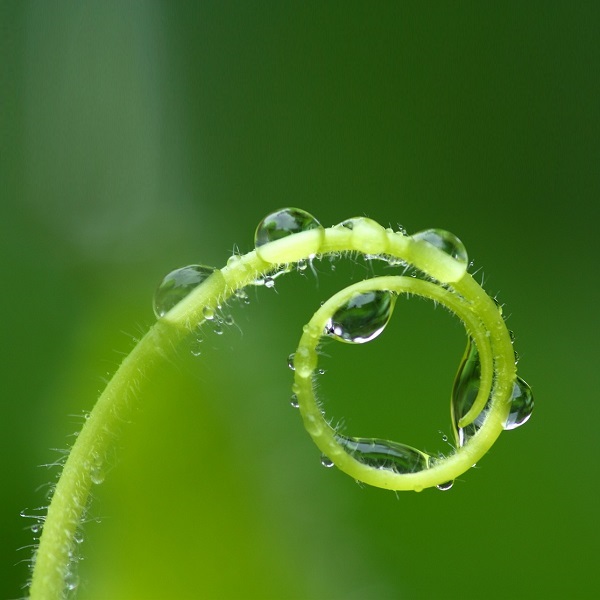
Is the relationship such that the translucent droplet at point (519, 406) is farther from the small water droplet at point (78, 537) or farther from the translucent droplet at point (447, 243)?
the small water droplet at point (78, 537)

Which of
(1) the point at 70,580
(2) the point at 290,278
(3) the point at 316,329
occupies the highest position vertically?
(2) the point at 290,278

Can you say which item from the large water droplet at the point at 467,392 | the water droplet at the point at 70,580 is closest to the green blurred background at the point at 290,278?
the water droplet at the point at 70,580

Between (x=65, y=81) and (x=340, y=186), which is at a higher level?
(x=65, y=81)

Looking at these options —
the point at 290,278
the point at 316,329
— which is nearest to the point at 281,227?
the point at 316,329

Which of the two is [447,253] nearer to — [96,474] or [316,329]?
[316,329]

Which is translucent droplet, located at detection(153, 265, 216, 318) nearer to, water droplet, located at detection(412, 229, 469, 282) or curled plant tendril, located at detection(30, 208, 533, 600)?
curled plant tendril, located at detection(30, 208, 533, 600)

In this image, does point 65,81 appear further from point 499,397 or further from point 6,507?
point 499,397

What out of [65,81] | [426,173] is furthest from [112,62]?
[426,173]

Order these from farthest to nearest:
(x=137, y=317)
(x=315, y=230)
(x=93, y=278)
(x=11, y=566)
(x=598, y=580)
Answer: (x=93, y=278), (x=137, y=317), (x=598, y=580), (x=11, y=566), (x=315, y=230)
